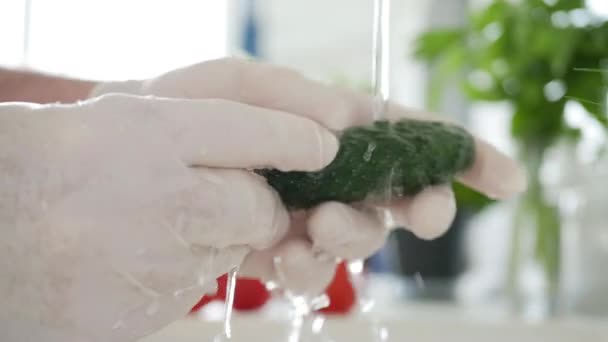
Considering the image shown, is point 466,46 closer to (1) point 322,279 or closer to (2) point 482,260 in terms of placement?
(2) point 482,260

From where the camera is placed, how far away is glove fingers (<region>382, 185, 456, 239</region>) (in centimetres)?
43

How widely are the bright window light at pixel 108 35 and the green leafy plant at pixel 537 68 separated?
1.10ft

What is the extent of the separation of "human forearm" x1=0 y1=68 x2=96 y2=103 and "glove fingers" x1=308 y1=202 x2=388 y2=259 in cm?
17

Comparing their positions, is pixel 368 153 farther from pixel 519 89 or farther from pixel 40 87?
pixel 519 89

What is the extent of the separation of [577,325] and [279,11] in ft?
→ 3.22

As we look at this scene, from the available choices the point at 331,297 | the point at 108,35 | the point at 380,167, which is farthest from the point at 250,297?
the point at 380,167

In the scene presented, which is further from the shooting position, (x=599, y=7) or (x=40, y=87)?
(x=599, y=7)

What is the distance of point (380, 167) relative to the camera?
41cm

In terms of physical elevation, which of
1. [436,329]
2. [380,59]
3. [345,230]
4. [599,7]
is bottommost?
[436,329]

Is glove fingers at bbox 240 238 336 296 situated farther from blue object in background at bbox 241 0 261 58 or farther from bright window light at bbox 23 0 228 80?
blue object in background at bbox 241 0 261 58

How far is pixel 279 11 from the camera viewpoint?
1532 millimetres

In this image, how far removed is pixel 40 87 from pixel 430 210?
0.86 ft

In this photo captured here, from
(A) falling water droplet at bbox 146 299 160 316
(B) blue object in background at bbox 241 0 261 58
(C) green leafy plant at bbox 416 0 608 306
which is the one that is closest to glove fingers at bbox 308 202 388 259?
Answer: (A) falling water droplet at bbox 146 299 160 316

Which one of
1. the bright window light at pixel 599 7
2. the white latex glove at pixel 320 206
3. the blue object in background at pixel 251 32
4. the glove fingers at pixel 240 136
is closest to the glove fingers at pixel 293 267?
the white latex glove at pixel 320 206
